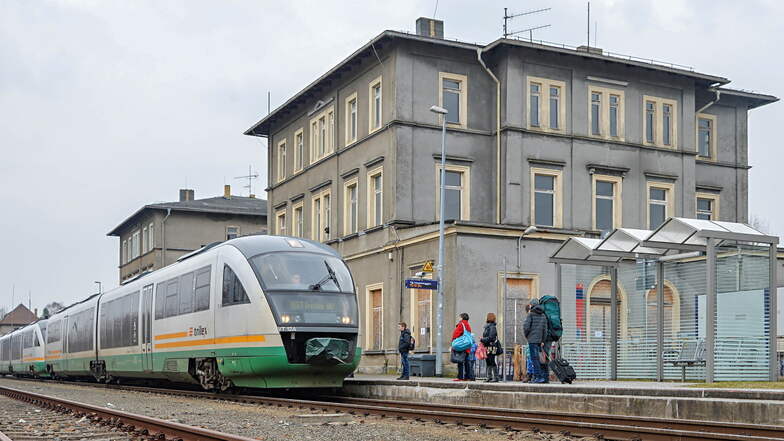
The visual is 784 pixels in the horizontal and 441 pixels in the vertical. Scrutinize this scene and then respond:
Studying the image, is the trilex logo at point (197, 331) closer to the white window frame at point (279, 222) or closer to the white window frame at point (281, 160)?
the white window frame at point (279, 222)

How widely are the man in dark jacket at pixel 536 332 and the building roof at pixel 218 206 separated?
5109 cm

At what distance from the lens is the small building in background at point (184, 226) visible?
221ft

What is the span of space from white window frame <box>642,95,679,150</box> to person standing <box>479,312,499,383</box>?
19232 millimetres

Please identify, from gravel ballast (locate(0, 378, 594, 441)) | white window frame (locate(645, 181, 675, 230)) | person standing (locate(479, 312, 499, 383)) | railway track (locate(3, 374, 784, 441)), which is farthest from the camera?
white window frame (locate(645, 181, 675, 230))

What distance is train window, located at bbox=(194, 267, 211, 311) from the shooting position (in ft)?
69.5

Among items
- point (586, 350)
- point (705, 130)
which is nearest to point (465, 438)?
point (586, 350)

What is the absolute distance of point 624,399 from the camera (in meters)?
14.5

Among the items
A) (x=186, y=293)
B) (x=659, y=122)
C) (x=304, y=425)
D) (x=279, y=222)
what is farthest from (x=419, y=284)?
(x=279, y=222)

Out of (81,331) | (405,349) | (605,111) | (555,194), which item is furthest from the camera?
(605,111)

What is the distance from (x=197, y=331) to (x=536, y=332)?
7.02 meters

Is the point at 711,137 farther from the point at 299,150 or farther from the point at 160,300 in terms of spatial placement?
the point at 160,300

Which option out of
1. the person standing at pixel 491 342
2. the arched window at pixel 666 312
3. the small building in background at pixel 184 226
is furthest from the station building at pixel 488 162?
the small building in background at pixel 184 226

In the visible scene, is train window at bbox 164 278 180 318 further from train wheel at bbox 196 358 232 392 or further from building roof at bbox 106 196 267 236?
building roof at bbox 106 196 267 236

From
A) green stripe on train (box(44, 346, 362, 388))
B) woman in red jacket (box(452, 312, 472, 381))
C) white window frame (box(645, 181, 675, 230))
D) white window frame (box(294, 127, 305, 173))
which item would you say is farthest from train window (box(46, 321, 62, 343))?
white window frame (box(645, 181, 675, 230))
